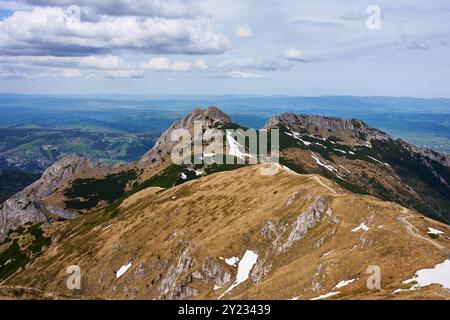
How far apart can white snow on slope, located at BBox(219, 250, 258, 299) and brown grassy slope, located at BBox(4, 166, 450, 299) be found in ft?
5.82

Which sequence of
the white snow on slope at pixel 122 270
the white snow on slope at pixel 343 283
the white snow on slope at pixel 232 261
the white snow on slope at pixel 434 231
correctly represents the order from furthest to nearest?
the white snow on slope at pixel 122 270, the white snow on slope at pixel 232 261, the white snow on slope at pixel 434 231, the white snow on slope at pixel 343 283

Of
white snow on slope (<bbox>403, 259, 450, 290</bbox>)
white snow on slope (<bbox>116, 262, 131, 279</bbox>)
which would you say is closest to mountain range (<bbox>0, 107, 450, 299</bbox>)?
white snow on slope (<bbox>403, 259, 450, 290</bbox>)

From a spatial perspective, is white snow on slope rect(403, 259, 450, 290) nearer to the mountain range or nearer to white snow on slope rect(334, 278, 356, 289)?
the mountain range

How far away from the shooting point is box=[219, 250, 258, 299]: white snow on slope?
338 feet

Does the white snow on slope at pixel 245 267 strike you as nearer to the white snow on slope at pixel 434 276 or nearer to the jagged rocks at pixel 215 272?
the jagged rocks at pixel 215 272

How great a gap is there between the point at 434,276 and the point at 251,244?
57.0m

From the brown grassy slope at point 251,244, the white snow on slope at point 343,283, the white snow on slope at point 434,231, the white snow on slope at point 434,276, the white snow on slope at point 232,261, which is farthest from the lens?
the white snow on slope at point 232,261

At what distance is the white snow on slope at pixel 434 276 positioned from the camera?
199 feet

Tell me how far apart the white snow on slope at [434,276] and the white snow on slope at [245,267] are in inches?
1826

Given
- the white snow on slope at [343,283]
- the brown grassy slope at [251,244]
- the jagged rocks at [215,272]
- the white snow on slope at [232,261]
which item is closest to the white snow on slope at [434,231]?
the brown grassy slope at [251,244]

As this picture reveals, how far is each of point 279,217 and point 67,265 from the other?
296ft

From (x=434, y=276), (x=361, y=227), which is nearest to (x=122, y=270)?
(x=361, y=227)
